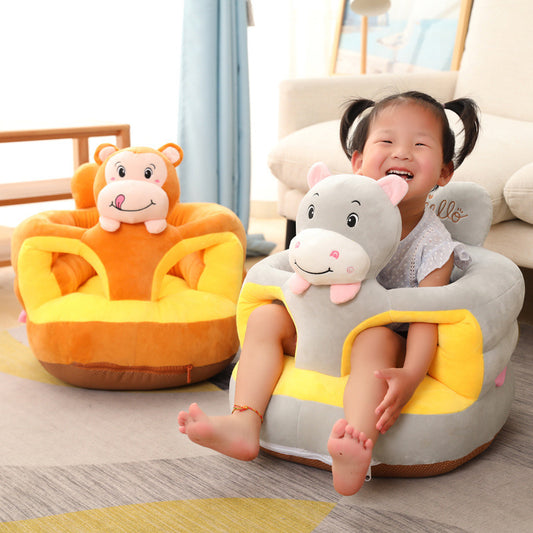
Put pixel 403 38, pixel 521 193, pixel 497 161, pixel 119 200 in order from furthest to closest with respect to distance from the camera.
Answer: pixel 403 38 → pixel 497 161 → pixel 521 193 → pixel 119 200

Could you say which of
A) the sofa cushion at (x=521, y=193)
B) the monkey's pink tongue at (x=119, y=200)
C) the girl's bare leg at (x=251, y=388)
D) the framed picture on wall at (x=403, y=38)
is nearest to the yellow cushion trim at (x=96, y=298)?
the monkey's pink tongue at (x=119, y=200)

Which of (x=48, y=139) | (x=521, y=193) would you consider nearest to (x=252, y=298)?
(x=521, y=193)

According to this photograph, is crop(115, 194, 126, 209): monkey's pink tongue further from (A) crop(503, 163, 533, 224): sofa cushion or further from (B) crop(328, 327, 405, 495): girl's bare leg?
(A) crop(503, 163, 533, 224): sofa cushion

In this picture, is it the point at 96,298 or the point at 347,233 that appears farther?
the point at 96,298

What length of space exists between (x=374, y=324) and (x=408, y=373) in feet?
0.31

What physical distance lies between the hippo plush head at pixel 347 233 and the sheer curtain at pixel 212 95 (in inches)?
56.4

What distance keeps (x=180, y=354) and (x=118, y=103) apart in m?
1.71

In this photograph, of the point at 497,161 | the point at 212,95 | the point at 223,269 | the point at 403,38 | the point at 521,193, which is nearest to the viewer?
the point at 223,269

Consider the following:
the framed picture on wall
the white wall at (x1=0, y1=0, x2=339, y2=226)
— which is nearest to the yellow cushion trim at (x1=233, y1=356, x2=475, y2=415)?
the white wall at (x1=0, y1=0, x2=339, y2=226)

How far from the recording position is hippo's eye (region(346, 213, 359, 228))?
3.51ft

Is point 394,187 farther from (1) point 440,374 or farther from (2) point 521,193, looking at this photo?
(2) point 521,193

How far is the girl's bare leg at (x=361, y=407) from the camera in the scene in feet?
3.22

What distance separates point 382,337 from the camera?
1.11 metres

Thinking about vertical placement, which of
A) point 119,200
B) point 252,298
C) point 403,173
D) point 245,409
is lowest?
point 245,409
